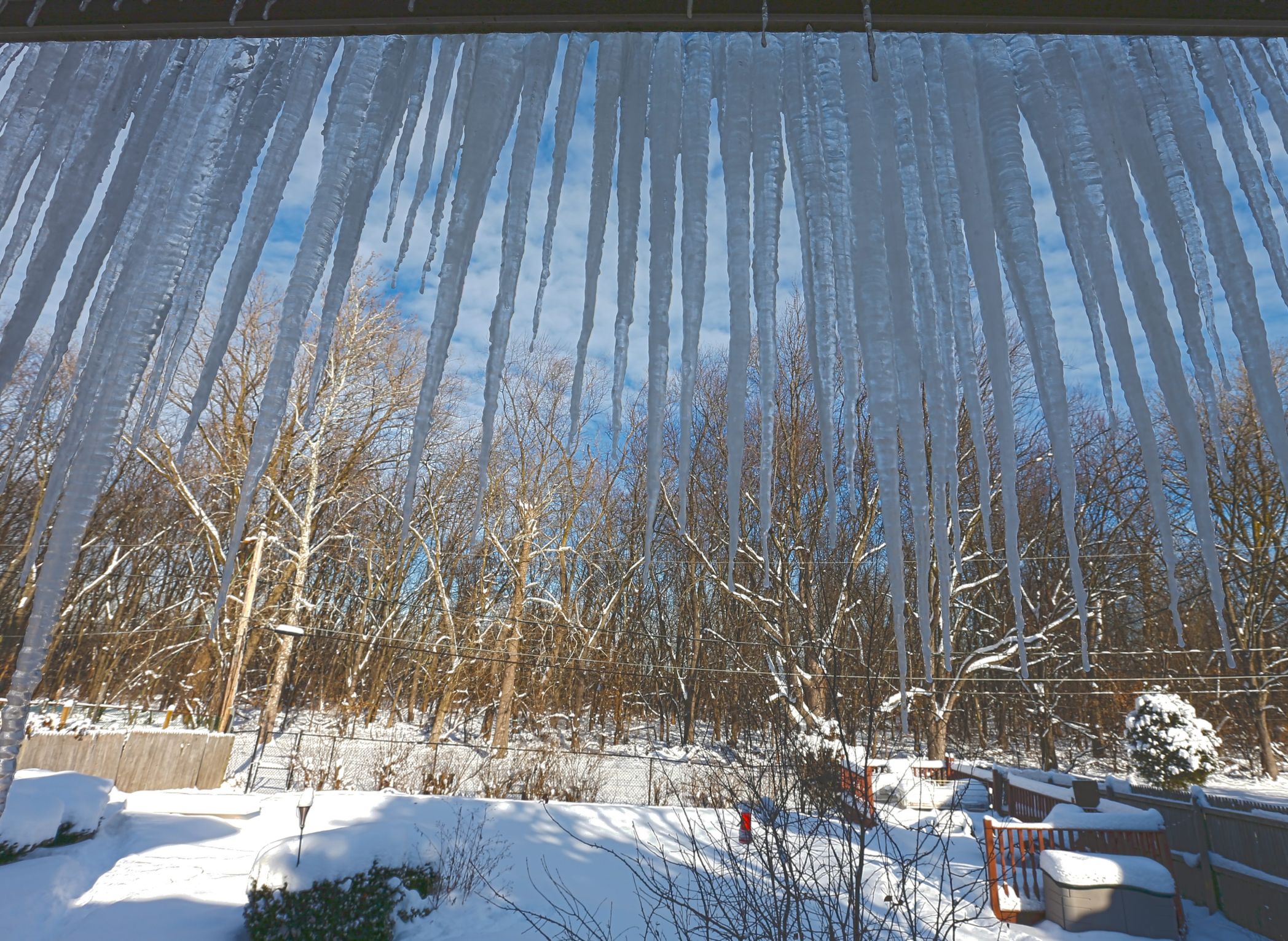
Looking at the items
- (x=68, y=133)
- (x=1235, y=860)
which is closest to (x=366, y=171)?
(x=68, y=133)

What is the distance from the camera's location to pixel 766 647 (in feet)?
59.1

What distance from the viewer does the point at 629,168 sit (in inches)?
57.2

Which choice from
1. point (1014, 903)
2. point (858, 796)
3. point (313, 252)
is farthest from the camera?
point (858, 796)

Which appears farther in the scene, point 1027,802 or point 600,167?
point 1027,802

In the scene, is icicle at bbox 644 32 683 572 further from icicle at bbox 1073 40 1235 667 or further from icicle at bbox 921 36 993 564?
icicle at bbox 1073 40 1235 667

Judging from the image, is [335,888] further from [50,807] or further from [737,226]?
[737,226]

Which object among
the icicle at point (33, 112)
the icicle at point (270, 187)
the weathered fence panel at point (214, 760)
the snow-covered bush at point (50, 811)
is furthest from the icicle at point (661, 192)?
the weathered fence panel at point (214, 760)

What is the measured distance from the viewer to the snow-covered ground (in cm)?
745

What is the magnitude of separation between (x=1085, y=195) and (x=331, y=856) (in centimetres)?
904

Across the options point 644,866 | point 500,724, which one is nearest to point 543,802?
point 644,866

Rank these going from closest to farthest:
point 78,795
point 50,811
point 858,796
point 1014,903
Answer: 1. point 1014,903
2. point 50,811
3. point 78,795
4. point 858,796

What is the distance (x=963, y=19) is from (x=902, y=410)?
0.77 m

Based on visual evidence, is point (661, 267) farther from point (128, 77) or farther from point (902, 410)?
point (128, 77)

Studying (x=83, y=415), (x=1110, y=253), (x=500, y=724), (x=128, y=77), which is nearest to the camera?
(x=1110, y=253)
